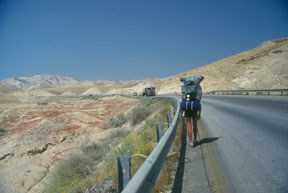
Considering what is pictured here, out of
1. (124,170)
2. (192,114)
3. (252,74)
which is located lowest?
(124,170)

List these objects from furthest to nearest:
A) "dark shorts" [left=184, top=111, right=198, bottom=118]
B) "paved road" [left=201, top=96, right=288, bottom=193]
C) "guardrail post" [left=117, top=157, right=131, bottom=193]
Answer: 1. "dark shorts" [left=184, top=111, right=198, bottom=118]
2. "paved road" [left=201, top=96, right=288, bottom=193]
3. "guardrail post" [left=117, top=157, right=131, bottom=193]

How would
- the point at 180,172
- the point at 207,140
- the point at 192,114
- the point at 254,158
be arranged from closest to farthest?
the point at 180,172
the point at 254,158
the point at 192,114
the point at 207,140

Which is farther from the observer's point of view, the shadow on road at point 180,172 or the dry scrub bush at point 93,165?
the dry scrub bush at point 93,165

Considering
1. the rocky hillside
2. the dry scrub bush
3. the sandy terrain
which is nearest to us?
the dry scrub bush

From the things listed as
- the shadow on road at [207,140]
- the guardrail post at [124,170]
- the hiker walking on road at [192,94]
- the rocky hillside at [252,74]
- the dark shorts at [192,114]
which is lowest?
the shadow on road at [207,140]

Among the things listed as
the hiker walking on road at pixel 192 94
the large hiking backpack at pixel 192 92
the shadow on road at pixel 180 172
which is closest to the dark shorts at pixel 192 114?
the hiker walking on road at pixel 192 94

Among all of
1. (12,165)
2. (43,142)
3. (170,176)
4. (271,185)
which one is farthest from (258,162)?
(43,142)

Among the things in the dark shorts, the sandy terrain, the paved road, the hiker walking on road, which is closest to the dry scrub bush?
the dark shorts

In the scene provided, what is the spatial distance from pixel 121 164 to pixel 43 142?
14.6 meters

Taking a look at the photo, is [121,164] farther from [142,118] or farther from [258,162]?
[142,118]

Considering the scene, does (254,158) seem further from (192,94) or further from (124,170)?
(124,170)

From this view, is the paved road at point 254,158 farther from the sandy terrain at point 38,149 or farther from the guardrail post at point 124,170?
the sandy terrain at point 38,149

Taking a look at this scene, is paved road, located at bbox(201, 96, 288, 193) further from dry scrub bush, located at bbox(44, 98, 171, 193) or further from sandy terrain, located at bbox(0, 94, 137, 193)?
sandy terrain, located at bbox(0, 94, 137, 193)

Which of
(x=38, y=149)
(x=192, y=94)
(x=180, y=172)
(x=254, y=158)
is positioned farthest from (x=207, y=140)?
(x=38, y=149)
